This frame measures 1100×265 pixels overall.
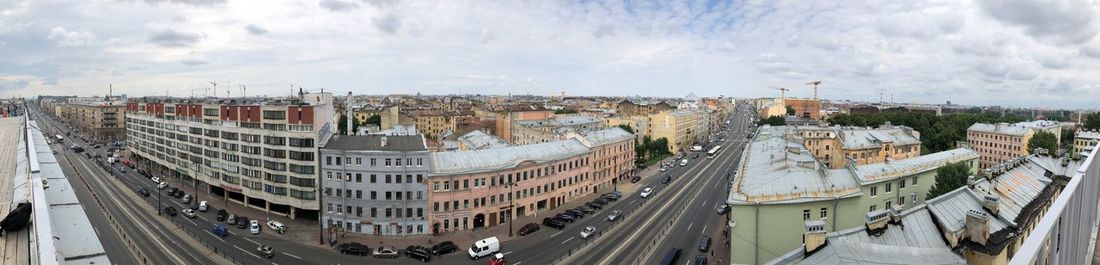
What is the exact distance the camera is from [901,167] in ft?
124

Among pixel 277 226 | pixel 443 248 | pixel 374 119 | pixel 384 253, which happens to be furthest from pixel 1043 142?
pixel 374 119

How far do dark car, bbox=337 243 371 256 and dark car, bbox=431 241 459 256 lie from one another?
15.1 feet

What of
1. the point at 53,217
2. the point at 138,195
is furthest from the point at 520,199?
the point at 138,195

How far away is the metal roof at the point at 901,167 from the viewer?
33959 millimetres

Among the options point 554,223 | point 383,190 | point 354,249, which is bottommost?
point 354,249

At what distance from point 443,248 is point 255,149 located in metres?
23.0

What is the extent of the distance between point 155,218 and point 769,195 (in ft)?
160

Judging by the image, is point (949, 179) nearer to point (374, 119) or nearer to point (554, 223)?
point (554, 223)

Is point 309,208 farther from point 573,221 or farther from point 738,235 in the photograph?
point 738,235

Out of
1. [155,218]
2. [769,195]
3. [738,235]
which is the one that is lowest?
[155,218]

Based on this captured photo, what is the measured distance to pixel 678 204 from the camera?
Result: 2089 inches

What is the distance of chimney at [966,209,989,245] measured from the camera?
1664 centimetres

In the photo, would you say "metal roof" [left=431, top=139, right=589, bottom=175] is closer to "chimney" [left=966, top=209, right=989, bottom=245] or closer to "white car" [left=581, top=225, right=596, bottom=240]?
"white car" [left=581, top=225, right=596, bottom=240]

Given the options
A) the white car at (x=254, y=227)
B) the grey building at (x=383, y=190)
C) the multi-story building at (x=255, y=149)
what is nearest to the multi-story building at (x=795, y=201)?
the grey building at (x=383, y=190)
